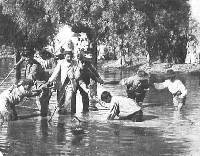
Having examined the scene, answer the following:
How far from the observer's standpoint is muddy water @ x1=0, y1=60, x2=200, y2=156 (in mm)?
11867

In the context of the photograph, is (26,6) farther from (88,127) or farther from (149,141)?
(149,141)

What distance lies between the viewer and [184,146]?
40.5 ft

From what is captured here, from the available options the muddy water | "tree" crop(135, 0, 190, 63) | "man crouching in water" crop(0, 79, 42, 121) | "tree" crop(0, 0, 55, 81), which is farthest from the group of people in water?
"tree" crop(0, 0, 55, 81)

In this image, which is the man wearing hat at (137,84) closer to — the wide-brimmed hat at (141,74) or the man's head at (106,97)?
the wide-brimmed hat at (141,74)

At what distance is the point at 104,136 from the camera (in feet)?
45.5

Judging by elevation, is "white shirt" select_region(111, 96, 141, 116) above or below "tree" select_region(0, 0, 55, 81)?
below

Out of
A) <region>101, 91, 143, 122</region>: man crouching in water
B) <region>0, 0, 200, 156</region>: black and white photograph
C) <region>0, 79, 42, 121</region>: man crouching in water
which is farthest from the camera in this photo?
<region>0, 79, 42, 121</region>: man crouching in water

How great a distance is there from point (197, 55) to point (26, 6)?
32619 mm

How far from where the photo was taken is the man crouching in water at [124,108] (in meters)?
16.2

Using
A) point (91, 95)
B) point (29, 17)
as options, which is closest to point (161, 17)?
point (29, 17)

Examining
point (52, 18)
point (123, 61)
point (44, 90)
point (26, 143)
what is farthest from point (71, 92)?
point (123, 61)

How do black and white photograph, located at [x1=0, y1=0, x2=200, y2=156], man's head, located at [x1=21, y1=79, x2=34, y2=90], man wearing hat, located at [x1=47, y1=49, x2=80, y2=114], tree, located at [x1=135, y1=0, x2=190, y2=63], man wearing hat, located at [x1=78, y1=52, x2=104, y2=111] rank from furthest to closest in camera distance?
tree, located at [x1=135, y1=0, x2=190, y2=63] → man wearing hat, located at [x1=78, y1=52, x2=104, y2=111] → man wearing hat, located at [x1=47, y1=49, x2=80, y2=114] → man's head, located at [x1=21, y1=79, x2=34, y2=90] → black and white photograph, located at [x1=0, y1=0, x2=200, y2=156]

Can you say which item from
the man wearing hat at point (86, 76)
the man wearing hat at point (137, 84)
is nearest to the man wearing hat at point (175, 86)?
the man wearing hat at point (137, 84)

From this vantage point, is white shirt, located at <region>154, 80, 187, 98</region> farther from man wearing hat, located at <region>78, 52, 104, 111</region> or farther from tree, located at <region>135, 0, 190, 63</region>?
tree, located at <region>135, 0, 190, 63</region>
